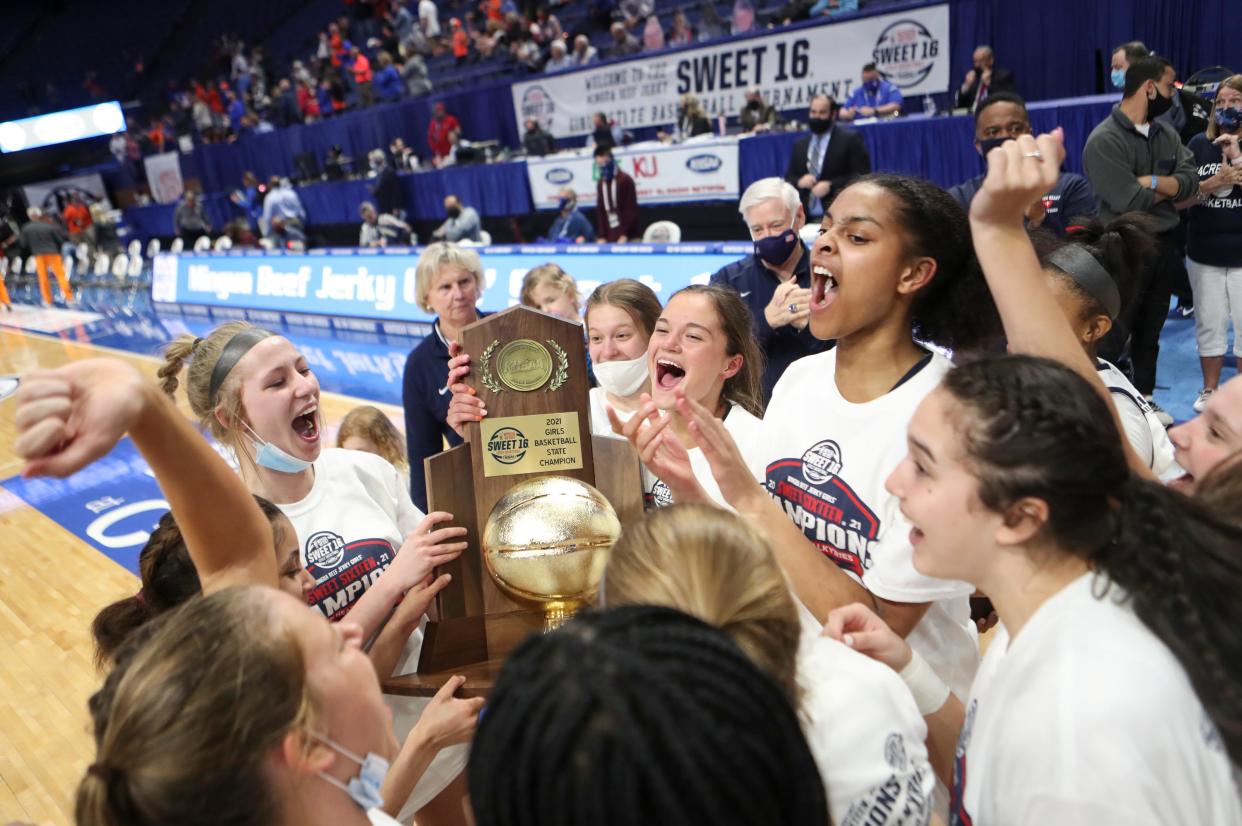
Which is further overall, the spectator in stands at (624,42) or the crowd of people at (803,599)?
the spectator in stands at (624,42)

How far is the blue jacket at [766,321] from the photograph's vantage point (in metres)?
3.71

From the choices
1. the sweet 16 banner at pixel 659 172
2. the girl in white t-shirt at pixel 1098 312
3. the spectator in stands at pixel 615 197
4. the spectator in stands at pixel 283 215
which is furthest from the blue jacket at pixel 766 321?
the spectator in stands at pixel 283 215

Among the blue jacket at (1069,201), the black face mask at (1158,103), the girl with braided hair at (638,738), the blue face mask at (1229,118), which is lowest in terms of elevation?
the girl with braided hair at (638,738)

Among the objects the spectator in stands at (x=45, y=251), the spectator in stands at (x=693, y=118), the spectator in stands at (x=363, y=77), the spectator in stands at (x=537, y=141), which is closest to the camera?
the spectator in stands at (x=693, y=118)

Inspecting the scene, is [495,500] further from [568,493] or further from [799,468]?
[799,468]

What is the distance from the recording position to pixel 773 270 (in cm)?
406

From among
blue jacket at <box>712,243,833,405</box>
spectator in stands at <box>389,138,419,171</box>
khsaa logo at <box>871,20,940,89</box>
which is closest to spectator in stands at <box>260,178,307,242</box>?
spectator in stands at <box>389,138,419,171</box>

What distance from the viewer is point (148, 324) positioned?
14984mm

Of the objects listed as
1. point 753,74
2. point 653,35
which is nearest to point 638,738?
point 753,74

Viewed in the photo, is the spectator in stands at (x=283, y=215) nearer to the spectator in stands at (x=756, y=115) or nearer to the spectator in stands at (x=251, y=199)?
the spectator in stands at (x=251, y=199)

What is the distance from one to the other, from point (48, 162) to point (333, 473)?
3434 cm

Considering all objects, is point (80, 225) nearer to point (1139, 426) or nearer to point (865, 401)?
point (865, 401)

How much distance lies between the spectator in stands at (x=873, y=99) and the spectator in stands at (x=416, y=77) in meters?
10.4

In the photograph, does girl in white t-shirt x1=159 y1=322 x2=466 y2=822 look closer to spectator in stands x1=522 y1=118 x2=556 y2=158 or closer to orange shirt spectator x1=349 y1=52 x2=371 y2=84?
spectator in stands x1=522 y1=118 x2=556 y2=158
